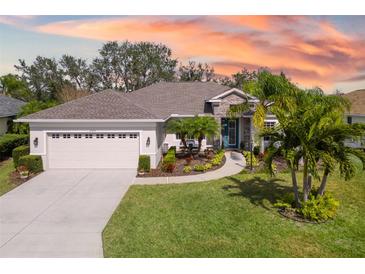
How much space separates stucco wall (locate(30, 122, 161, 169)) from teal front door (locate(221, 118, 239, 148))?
7.94 meters

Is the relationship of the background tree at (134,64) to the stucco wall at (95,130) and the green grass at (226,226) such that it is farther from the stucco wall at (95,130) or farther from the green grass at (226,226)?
the green grass at (226,226)

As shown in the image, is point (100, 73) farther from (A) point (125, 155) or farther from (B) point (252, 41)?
(A) point (125, 155)

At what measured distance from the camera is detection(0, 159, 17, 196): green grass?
14297mm

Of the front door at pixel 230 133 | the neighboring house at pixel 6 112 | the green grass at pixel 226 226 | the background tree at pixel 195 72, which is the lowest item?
the green grass at pixel 226 226

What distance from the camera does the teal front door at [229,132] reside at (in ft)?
79.0

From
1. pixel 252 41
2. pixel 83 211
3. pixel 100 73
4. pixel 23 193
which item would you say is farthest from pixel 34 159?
pixel 100 73

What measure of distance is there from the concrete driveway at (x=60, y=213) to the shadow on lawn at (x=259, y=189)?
4.97 m

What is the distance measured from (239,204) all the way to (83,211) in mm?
5596

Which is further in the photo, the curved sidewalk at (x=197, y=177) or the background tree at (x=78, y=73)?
the background tree at (x=78, y=73)

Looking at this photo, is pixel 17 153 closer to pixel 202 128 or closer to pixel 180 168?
pixel 180 168

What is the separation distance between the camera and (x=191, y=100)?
26.1 metres

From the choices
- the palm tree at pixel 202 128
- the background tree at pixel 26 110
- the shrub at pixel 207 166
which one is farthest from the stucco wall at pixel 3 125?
the shrub at pixel 207 166

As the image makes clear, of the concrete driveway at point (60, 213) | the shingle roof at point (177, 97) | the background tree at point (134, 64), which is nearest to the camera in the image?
the concrete driveway at point (60, 213)

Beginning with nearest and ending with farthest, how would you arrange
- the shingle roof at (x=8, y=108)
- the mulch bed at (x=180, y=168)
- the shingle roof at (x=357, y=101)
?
1. the mulch bed at (x=180, y=168)
2. the shingle roof at (x=357, y=101)
3. the shingle roof at (x=8, y=108)
